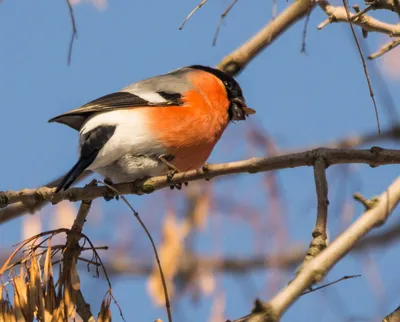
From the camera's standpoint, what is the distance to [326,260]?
1.70 m

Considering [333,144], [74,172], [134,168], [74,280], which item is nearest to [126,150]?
[134,168]

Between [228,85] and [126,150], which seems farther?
[228,85]

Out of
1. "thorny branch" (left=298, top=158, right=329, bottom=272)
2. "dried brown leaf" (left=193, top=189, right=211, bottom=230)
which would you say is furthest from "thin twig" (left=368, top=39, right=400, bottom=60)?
"dried brown leaf" (left=193, top=189, right=211, bottom=230)

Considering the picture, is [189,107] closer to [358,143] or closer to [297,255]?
[358,143]

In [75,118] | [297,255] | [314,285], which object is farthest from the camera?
[297,255]

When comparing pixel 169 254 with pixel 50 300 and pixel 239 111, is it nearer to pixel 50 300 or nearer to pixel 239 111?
pixel 50 300

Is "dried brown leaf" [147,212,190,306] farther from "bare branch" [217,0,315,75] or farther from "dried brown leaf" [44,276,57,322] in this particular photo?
"bare branch" [217,0,315,75]

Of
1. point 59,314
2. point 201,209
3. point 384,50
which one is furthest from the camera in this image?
point 201,209

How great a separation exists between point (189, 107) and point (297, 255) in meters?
1.18

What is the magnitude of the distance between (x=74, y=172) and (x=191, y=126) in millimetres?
625

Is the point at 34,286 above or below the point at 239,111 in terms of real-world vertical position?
below

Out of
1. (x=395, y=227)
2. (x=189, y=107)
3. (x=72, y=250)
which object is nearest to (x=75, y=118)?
(x=189, y=107)

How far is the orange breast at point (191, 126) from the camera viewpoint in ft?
10.5

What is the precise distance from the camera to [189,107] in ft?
11.0
